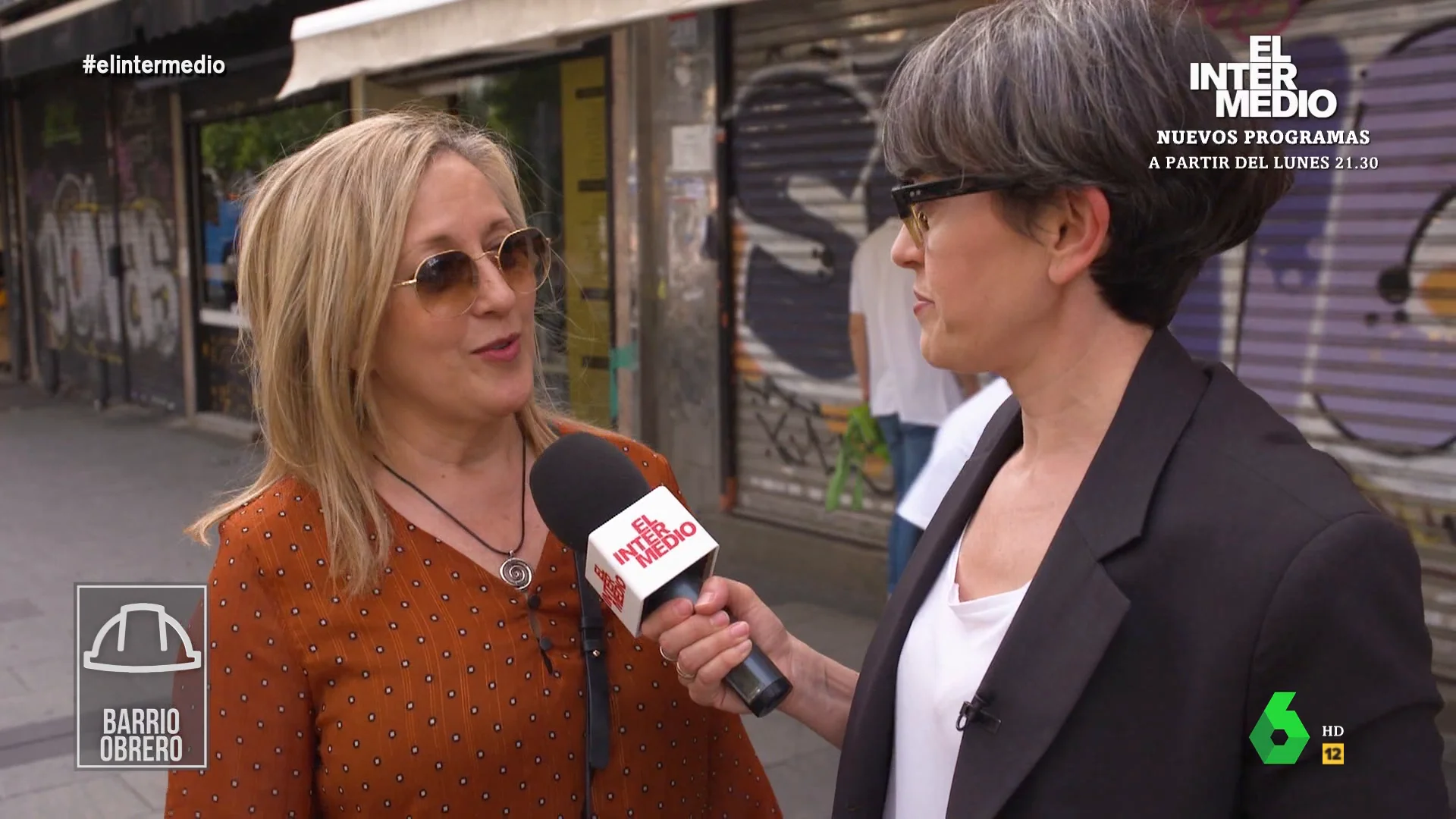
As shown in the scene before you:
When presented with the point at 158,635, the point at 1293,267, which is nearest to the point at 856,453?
the point at 1293,267

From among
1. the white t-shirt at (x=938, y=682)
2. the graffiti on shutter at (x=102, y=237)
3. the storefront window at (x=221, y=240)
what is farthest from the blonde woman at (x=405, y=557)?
the graffiti on shutter at (x=102, y=237)

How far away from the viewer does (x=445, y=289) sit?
1.82 metres

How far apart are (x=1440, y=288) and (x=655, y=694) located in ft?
12.7

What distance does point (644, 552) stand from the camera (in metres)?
1.53

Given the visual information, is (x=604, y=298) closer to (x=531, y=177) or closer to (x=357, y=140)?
(x=531, y=177)

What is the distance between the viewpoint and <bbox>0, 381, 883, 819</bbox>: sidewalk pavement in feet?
14.1

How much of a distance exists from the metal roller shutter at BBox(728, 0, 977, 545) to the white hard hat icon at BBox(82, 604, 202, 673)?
438 cm

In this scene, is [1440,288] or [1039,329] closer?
[1039,329]

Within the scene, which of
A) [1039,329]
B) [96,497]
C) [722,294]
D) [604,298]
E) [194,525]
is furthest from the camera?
[96,497]

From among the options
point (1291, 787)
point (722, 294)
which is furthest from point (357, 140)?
point (722, 294)

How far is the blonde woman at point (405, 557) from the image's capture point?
1661mm

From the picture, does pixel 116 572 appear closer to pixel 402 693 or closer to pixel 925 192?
pixel 402 693

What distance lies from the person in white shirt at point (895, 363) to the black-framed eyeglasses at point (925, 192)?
4026mm
